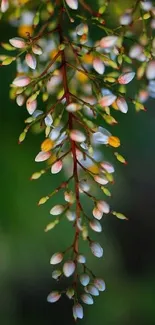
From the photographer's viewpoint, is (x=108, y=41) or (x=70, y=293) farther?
(x=70, y=293)

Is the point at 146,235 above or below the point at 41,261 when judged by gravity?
below

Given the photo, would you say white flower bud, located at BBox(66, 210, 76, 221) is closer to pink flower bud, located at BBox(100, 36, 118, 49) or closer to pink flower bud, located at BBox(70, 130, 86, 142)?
pink flower bud, located at BBox(70, 130, 86, 142)

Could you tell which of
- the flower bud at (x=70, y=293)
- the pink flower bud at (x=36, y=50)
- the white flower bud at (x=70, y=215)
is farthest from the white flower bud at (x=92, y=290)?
the pink flower bud at (x=36, y=50)

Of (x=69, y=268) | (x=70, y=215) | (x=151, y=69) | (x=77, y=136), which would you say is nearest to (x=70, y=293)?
(x=69, y=268)

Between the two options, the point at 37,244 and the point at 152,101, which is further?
the point at 152,101

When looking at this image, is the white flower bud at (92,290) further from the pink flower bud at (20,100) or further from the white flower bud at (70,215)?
the pink flower bud at (20,100)

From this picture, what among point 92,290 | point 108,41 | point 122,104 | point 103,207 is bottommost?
point 92,290

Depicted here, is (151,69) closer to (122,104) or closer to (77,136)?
(122,104)

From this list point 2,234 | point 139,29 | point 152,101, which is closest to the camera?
point 139,29

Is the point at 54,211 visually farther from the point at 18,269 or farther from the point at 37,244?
the point at 18,269

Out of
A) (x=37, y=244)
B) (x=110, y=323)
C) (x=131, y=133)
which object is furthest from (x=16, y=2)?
(x=110, y=323)

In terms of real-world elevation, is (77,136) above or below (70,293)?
above
